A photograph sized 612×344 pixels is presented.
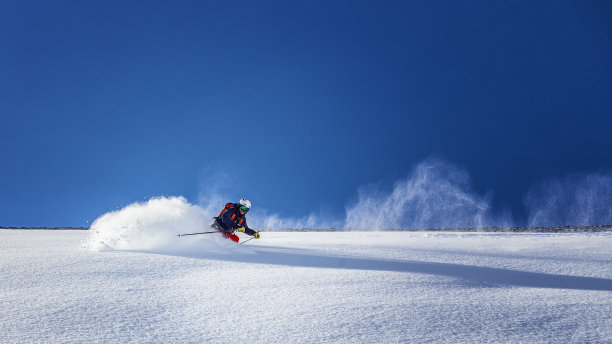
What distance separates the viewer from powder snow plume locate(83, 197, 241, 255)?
13203 mm

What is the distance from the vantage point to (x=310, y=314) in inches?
208

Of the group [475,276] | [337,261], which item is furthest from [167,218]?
[475,276]

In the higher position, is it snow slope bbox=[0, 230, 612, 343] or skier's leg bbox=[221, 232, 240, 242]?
skier's leg bbox=[221, 232, 240, 242]

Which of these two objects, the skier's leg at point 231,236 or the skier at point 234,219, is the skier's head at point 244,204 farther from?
the skier's leg at point 231,236

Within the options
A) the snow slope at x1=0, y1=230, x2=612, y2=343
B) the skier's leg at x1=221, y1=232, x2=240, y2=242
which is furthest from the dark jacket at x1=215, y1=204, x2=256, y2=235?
the snow slope at x1=0, y1=230, x2=612, y2=343

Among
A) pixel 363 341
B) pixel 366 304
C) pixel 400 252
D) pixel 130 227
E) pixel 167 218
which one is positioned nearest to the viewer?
pixel 363 341

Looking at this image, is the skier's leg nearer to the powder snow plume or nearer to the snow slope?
the powder snow plume

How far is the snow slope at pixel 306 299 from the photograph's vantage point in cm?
466

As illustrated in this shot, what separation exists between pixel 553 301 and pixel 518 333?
190 centimetres

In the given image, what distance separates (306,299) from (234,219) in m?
9.14

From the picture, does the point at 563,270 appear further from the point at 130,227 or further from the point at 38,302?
the point at 130,227

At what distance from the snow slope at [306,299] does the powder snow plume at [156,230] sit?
1968 millimetres

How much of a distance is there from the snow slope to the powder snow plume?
197cm

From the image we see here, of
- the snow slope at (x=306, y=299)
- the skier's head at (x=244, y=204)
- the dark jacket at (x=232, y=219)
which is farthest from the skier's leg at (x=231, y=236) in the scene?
the snow slope at (x=306, y=299)
